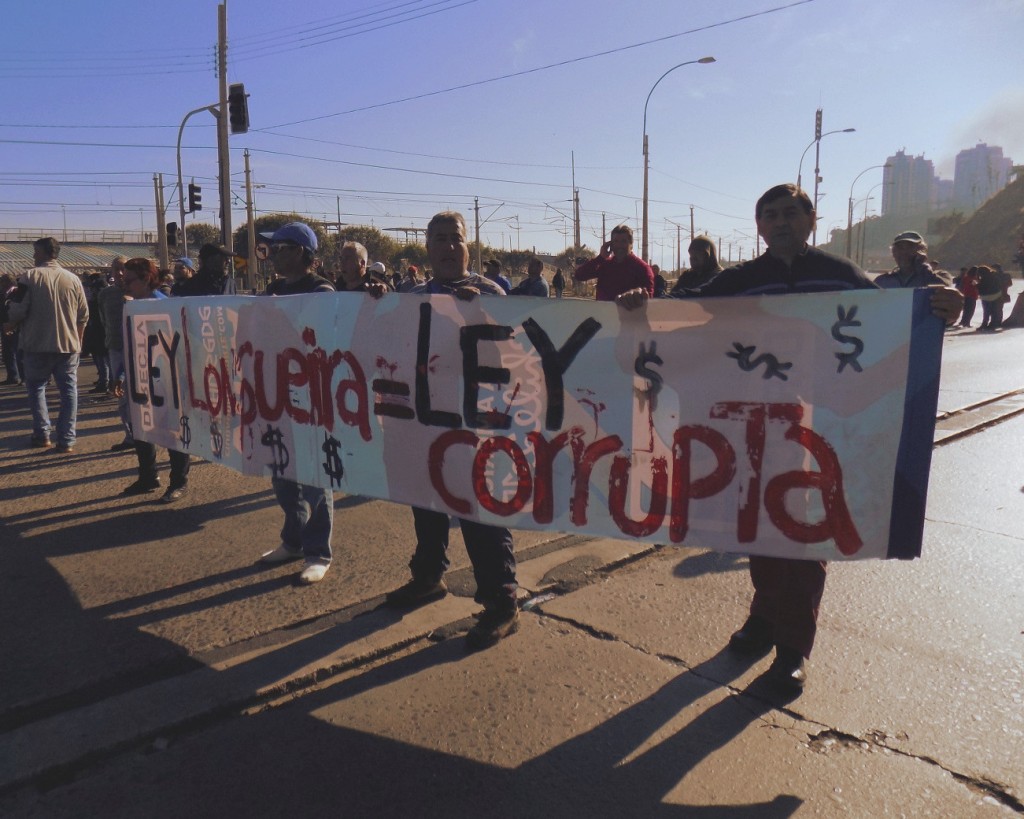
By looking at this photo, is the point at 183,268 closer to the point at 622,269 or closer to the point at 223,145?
the point at 622,269

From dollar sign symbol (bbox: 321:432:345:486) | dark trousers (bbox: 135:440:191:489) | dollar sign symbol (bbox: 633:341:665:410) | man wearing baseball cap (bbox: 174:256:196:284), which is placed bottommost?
dark trousers (bbox: 135:440:191:489)

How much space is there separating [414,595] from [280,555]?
3.36 feet

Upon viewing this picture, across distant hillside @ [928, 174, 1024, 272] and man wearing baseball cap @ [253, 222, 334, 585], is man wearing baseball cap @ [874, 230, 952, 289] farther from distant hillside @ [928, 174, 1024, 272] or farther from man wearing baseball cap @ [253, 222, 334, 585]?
distant hillside @ [928, 174, 1024, 272]

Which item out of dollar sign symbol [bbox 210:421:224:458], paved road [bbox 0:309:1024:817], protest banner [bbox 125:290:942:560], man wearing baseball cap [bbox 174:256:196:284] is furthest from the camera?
man wearing baseball cap [bbox 174:256:196:284]

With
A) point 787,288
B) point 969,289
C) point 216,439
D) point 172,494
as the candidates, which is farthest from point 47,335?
point 969,289

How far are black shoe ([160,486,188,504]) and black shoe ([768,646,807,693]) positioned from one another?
14.2 ft

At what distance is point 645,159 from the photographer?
110ft

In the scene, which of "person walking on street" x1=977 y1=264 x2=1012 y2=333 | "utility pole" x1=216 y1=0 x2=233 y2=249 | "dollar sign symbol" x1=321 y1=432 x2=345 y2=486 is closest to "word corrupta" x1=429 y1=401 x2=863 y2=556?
"dollar sign symbol" x1=321 y1=432 x2=345 y2=486

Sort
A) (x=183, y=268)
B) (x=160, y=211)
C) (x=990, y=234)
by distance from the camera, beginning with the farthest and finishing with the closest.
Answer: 1. (x=990, y=234)
2. (x=160, y=211)
3. (x=183, y=268)

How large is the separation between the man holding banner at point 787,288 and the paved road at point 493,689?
19 cm

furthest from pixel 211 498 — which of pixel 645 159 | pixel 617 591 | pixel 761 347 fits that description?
pixel 645 159

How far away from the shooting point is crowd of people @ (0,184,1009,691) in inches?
121

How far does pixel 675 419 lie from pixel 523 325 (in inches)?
30.4

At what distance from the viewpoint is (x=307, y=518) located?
4.47m
